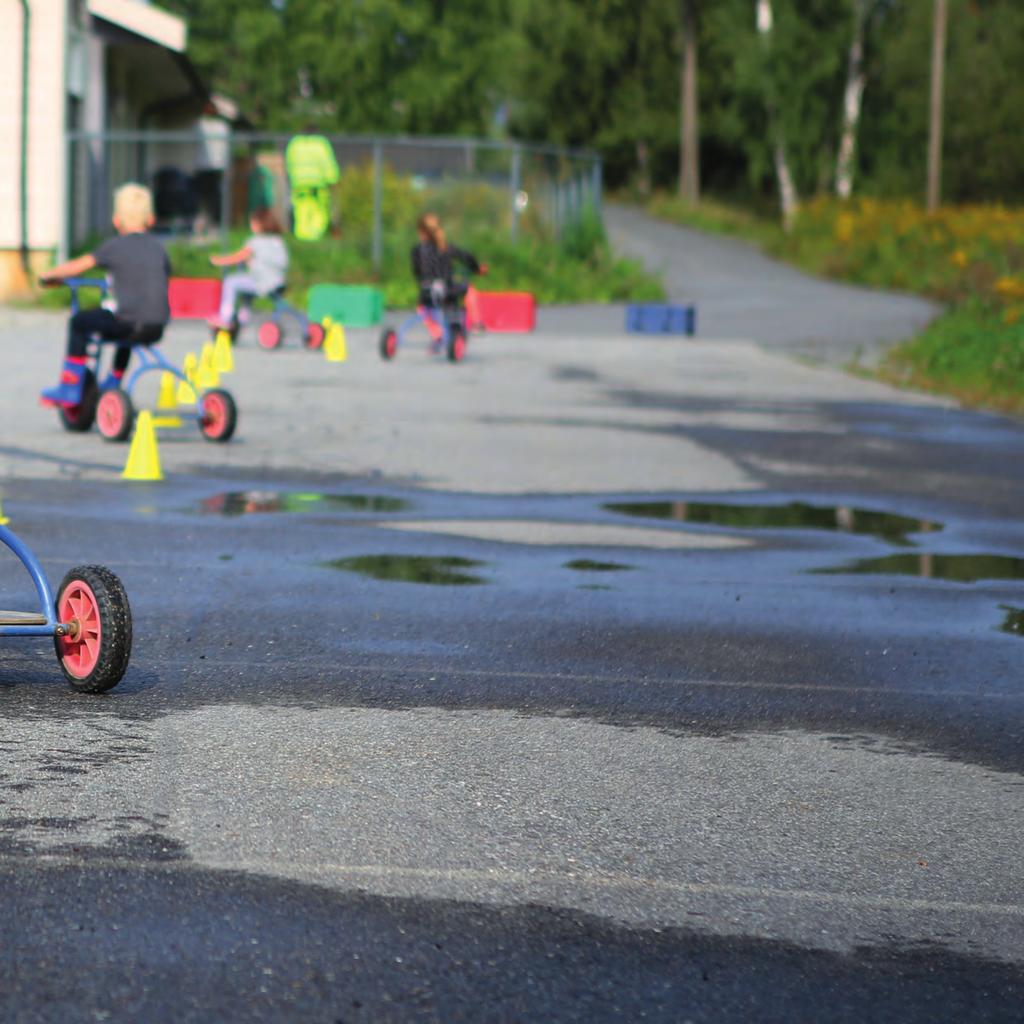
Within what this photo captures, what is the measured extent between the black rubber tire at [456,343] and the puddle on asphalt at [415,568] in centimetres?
1360

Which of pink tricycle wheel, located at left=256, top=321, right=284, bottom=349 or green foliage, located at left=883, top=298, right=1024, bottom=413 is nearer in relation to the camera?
green foliage, located at left=883, top=298, right=1024, bottom=413

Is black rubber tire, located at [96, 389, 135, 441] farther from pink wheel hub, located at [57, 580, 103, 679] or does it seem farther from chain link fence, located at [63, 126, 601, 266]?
chain link fence, located at [63, 126, 601, 266]

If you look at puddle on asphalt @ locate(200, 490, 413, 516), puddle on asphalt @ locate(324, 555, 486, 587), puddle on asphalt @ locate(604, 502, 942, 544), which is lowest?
puddle on asphalt @ locate(324, 555, 486, 587)

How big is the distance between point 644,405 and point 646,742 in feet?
41.5

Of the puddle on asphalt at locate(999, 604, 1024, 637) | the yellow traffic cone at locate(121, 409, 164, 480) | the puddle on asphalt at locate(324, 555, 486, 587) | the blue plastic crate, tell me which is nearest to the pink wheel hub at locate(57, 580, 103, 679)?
the puddle on asphalt at locate(324, 555, 486, 587)

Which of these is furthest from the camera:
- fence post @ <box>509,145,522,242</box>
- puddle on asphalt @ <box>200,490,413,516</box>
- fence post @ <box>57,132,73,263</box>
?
fence post @ <box>509,145,522,242</box>

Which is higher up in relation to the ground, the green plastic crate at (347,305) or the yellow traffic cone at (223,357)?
the green plastic crate at (347,305)

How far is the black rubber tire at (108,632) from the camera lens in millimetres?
6461

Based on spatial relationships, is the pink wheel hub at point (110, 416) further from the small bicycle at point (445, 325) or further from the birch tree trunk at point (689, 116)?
the birch tree trunk at point (689, 116)

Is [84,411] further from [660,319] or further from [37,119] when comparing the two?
[37,119]

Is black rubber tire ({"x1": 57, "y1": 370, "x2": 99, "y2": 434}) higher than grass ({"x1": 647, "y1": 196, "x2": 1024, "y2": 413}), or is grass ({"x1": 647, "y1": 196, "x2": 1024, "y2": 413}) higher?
grass ({"x1": 647, "y1": 196, "x2": 1024, "y2": 413})

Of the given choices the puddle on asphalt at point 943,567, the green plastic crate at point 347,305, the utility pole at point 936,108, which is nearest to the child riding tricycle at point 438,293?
the green plastic crate at point 347,305

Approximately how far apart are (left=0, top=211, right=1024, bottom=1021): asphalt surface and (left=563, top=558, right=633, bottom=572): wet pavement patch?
0.15 ft

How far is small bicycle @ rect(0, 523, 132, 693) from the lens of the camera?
6.48 metres
